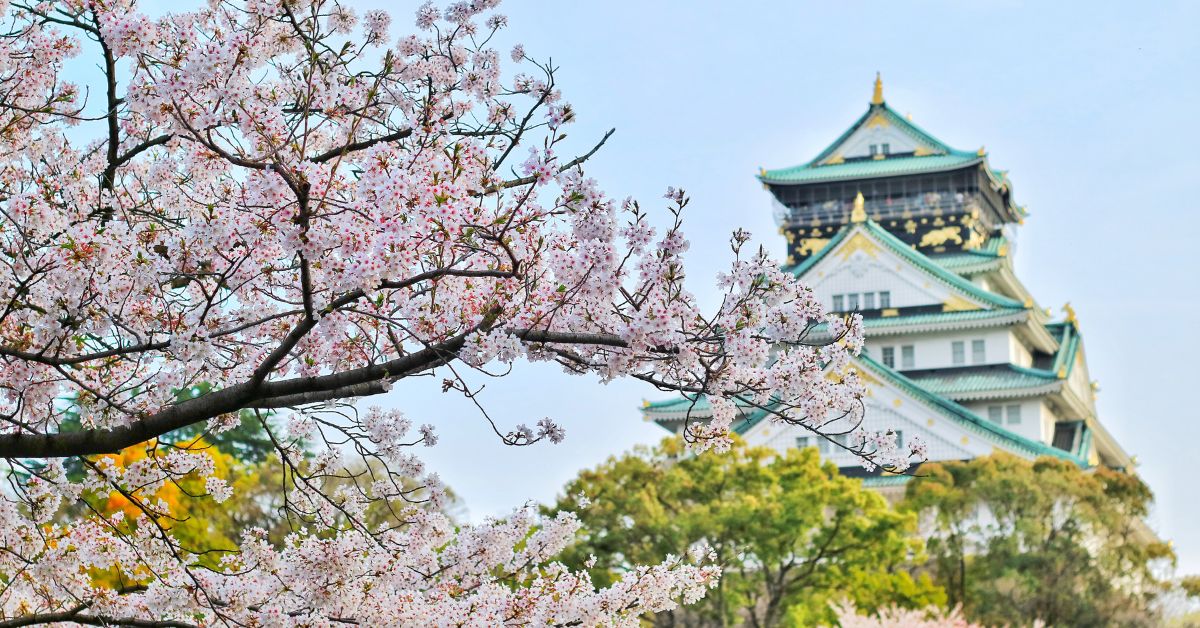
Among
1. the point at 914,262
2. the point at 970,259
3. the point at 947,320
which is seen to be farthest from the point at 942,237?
the point at 947,320

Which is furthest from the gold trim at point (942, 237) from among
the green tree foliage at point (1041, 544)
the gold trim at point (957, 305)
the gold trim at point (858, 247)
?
the green tree foliage at point (1041, 544)

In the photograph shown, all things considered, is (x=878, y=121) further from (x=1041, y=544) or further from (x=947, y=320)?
(x=1041, y=544)

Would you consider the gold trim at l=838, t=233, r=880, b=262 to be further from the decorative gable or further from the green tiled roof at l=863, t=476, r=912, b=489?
the green tiled roof at l=863, t=476, r=912, b=489

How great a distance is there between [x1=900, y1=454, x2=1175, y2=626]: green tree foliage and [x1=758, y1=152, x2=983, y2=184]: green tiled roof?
16.9 metres

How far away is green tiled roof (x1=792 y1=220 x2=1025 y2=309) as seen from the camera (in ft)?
148

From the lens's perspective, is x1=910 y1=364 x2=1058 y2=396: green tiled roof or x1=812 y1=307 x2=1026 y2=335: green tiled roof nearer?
x1=910 y1=364 x2=1058 y2=396: green tiled roof

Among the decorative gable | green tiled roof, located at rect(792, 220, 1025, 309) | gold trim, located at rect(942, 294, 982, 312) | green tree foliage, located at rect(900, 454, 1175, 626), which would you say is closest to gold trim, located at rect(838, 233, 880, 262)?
the decorative gable

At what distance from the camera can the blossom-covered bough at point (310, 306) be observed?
18.3 ft

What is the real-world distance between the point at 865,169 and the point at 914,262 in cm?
514

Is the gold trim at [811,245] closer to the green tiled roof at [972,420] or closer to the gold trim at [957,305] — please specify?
the gold trim at [957,305]

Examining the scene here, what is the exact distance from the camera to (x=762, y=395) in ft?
20.0

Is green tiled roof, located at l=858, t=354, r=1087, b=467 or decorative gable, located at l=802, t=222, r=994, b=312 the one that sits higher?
decorative gable, located at l=802, t=222, r=994, b=312

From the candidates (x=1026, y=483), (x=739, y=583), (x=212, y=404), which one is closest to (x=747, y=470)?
(x=739, y=583)

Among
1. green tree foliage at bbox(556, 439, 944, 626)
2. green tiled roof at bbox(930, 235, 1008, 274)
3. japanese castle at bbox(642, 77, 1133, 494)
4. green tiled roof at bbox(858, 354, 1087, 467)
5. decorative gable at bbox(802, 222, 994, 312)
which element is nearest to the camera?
green tree foliage at bbox(556, 439, 944, 626)
